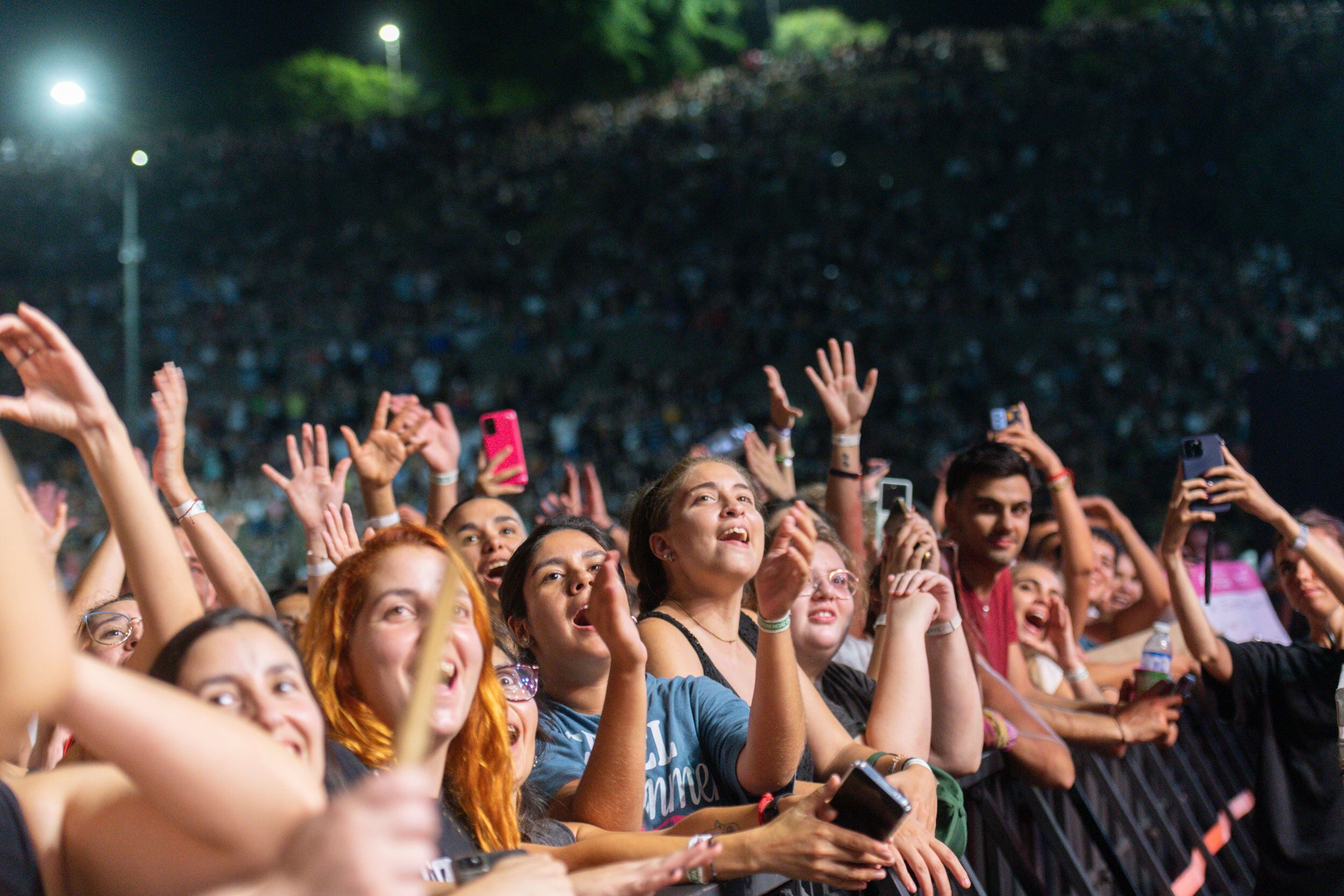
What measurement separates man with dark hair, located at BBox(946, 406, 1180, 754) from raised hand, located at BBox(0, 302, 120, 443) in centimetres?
262

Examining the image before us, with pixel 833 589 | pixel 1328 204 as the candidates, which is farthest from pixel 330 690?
pixel 1328 204

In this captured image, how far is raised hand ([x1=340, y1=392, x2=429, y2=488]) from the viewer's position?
12.2ft

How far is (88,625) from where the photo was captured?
2635 millimetres

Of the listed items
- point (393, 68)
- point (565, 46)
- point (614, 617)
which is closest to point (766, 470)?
point (614, 617)

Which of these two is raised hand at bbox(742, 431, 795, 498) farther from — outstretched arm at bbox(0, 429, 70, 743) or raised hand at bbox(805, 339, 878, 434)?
outstretched arm at bbox(0, 429, 70, 743)

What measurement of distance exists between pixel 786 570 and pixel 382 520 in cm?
180

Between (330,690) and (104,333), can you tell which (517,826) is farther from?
(104,333)

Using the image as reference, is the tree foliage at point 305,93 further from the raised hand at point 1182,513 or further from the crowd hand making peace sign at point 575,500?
the raised hand at point 1182,513

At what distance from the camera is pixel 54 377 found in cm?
164

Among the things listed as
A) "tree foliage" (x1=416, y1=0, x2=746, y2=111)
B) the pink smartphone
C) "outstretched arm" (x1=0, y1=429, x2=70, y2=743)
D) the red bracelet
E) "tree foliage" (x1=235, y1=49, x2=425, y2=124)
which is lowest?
the red bracelet

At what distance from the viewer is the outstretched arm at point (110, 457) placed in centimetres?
158

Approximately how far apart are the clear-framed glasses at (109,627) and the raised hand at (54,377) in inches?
43.6

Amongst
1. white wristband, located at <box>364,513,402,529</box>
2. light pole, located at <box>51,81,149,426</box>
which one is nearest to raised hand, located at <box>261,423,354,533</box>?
white wristband, located at <box>364,513,402,529</box>

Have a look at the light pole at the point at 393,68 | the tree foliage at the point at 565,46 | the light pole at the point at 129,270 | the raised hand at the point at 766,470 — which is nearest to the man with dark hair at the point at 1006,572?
the raised hand at the point at 766,470
